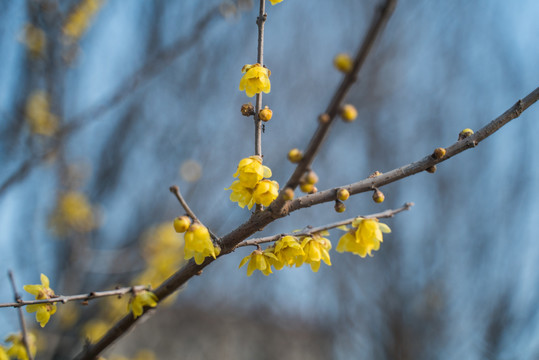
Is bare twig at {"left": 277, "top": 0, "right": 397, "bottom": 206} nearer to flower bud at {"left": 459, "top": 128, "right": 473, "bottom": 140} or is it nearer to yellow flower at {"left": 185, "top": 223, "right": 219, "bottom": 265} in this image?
yellow flower at {"left": 185, "top": 223, "right": 219, "bottom": 265}

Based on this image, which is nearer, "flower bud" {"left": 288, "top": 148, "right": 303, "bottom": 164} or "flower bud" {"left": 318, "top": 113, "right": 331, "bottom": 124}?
"flower bud" {"left": 318, "top": 113, "right": 331, "bottom": 124}

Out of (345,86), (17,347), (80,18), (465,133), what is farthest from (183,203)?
(80,18)

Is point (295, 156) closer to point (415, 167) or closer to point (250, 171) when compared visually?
point (250, 171)

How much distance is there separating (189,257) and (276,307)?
8636 mm

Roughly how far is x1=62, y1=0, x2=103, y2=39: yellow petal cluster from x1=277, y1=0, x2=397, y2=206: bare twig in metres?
4.57

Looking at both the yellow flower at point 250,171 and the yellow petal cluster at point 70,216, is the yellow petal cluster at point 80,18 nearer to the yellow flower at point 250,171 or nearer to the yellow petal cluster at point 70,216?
the yellow petal cluster at point 70,216

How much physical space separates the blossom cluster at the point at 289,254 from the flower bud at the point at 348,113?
719 millimetres

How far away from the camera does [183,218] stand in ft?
4.66

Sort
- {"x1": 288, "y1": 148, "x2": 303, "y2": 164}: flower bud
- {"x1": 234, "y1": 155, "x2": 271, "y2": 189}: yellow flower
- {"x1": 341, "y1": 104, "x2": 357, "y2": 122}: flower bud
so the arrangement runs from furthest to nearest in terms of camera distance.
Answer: {"x1": 234, "y1": 155, "x2": 271, "y2": 189}: yellow flower → {"x1": 288, "y1": 148, "x2": 303, "y2": 164}: flower bud → {"x1": 341, "y1": 104, "x2": 357, "y2": 122}: flower bud

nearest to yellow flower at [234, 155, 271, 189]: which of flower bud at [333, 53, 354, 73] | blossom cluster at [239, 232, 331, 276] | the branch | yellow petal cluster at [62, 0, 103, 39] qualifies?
the branch

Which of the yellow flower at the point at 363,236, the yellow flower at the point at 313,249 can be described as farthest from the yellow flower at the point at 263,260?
the yellow flower at the point at 363,236

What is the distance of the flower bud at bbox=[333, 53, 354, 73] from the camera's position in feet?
2.90

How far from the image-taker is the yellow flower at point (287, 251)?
5.04ft

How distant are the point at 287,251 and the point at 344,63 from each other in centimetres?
93
